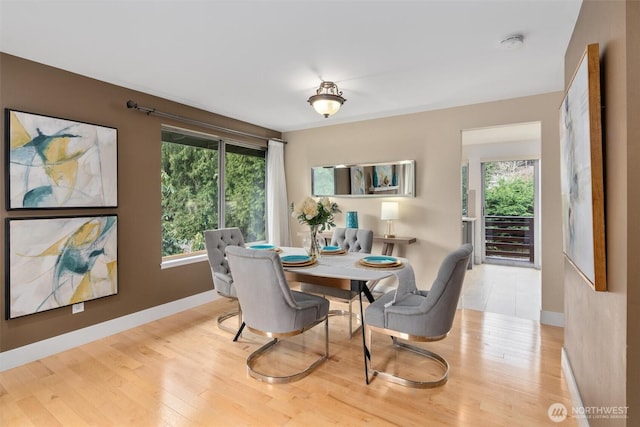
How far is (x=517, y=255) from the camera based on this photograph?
662cm

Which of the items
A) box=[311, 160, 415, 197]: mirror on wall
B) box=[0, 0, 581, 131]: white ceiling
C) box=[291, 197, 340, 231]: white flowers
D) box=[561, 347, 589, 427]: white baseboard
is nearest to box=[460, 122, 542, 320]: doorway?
box=[311, 160, 415, 197]: mirror on wall

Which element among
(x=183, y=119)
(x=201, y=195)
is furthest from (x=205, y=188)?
(x=183, y=119)

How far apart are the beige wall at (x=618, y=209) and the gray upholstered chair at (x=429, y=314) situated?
28.5 inches

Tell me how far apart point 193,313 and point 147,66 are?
2.63 m

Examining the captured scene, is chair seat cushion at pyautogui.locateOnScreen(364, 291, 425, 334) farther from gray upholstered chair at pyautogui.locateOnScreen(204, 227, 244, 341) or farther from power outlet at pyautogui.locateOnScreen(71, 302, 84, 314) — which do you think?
power outlet at pyautogui.locateOnScreen(71, 302, 84, 314)

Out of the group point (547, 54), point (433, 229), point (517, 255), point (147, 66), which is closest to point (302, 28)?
point (147, 66)

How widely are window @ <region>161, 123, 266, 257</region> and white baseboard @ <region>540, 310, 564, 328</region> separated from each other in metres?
3.78

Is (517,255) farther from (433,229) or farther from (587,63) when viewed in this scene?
(587,63)

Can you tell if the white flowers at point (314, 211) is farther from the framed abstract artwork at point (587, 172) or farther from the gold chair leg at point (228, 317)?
the framed abstract artwork at point (587, 172)

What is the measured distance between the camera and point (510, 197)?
264 inches

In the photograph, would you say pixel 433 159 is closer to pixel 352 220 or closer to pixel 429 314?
pixel 352 220

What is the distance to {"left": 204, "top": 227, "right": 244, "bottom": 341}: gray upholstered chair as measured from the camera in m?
3.22

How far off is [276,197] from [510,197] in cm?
481

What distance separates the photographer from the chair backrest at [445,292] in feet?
7.06
